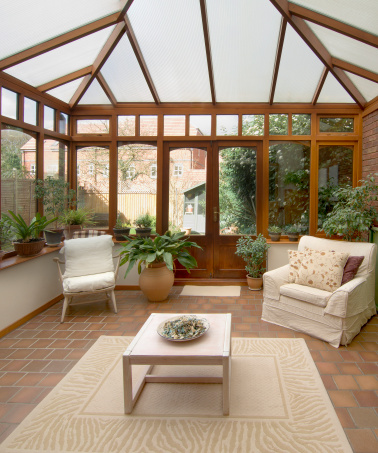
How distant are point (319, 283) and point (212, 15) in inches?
131

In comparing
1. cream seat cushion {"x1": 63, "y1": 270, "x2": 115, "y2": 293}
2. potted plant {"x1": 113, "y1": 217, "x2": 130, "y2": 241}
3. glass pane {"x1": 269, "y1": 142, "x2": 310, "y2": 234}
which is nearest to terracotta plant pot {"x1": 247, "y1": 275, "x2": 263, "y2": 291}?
glass pane {"x1": 269, "y1": 142, "x2": 310, "y2": 234}

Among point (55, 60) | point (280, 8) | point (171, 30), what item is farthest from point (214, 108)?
point (55, 60)

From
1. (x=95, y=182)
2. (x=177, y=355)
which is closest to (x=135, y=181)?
(x=95, y=182)

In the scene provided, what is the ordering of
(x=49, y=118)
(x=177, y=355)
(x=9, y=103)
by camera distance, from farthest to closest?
(x=49, y=118), (x=9, y=103), (x=177, y=355)

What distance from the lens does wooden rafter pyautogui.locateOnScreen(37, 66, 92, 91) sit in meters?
4.77

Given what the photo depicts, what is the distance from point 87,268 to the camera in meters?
4.53

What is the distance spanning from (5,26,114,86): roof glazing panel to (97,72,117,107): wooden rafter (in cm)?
35

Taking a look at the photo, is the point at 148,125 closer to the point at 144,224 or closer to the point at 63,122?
the point at 63,122

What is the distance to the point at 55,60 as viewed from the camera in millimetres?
4461

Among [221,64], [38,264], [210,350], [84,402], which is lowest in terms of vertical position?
[84,402]

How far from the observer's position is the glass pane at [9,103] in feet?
13.3

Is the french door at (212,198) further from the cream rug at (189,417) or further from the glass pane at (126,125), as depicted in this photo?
the cream rug at (189,417)

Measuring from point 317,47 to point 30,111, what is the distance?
377 cm

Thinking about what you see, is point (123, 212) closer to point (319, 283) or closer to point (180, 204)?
point (180, 204)
